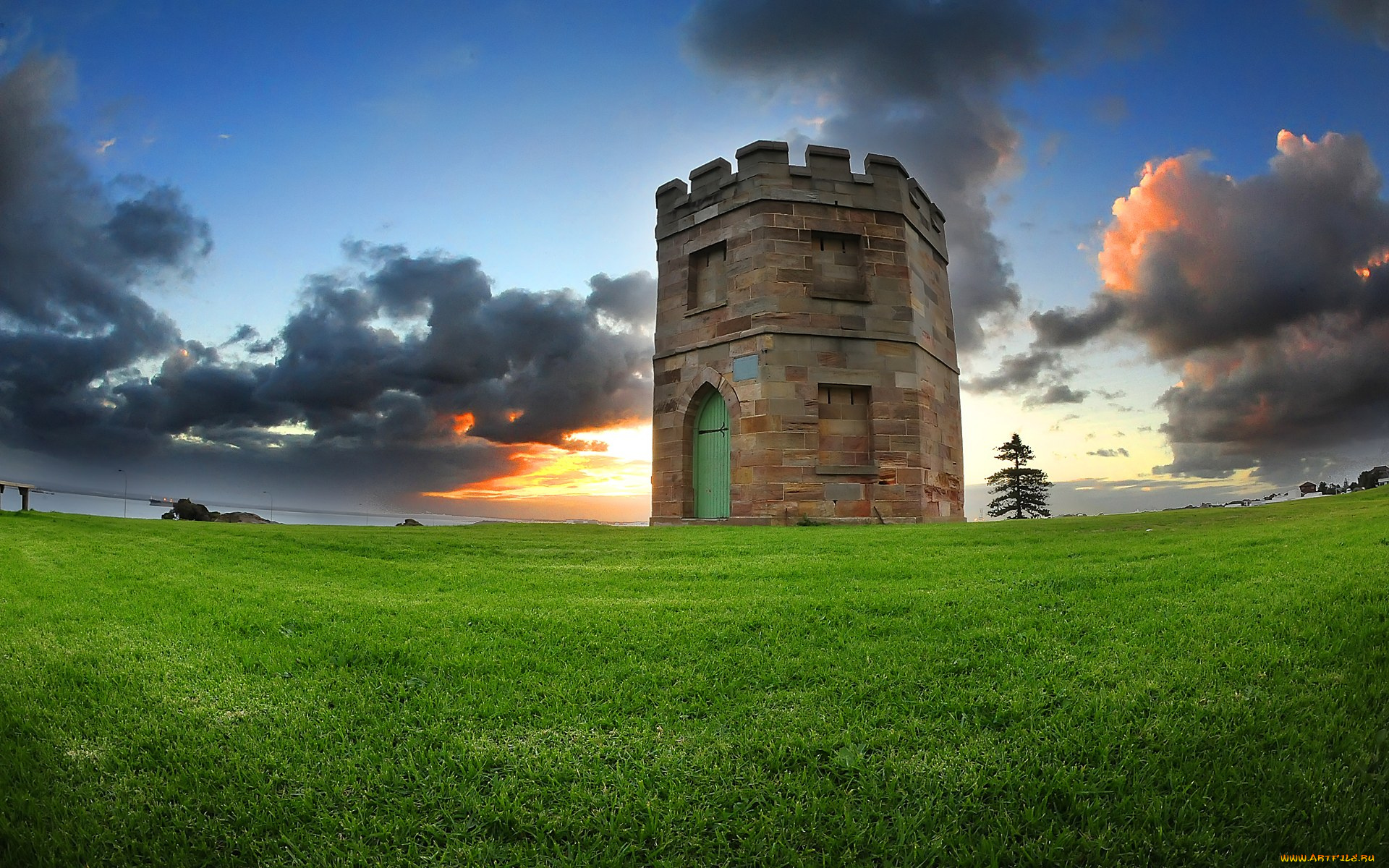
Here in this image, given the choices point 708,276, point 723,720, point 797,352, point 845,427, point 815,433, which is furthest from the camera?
point 708,276

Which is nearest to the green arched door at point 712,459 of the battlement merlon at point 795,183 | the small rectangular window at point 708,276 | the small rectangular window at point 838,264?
the small rectangular window at point 708,276

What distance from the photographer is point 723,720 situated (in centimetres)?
438

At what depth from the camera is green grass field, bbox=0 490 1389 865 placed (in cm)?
340

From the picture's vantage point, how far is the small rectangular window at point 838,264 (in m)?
18.8

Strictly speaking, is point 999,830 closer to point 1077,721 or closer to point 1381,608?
point 1077,721

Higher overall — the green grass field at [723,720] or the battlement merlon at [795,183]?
the battlement merlon at [795,183]

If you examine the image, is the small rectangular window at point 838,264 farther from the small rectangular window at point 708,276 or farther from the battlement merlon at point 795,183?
the small rectangular window at point 708,276

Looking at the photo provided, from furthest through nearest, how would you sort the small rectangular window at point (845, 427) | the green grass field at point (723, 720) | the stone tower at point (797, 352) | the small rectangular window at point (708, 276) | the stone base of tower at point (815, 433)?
the small rectangular window at point (708, 276) < the small rectangular window at point (845, 427) < the stone tower at point (797, 352) < the stone base of tower at point (815, 433) < the green grass field at point (723, 720)

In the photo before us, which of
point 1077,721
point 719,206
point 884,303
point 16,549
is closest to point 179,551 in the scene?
point 16,549

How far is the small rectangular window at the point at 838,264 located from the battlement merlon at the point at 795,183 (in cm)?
92

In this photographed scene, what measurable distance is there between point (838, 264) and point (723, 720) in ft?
53.6

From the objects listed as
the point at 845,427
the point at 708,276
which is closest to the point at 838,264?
the point at 708,276

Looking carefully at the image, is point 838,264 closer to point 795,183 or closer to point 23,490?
point 795,183

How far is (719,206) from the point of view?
63.3 ft
